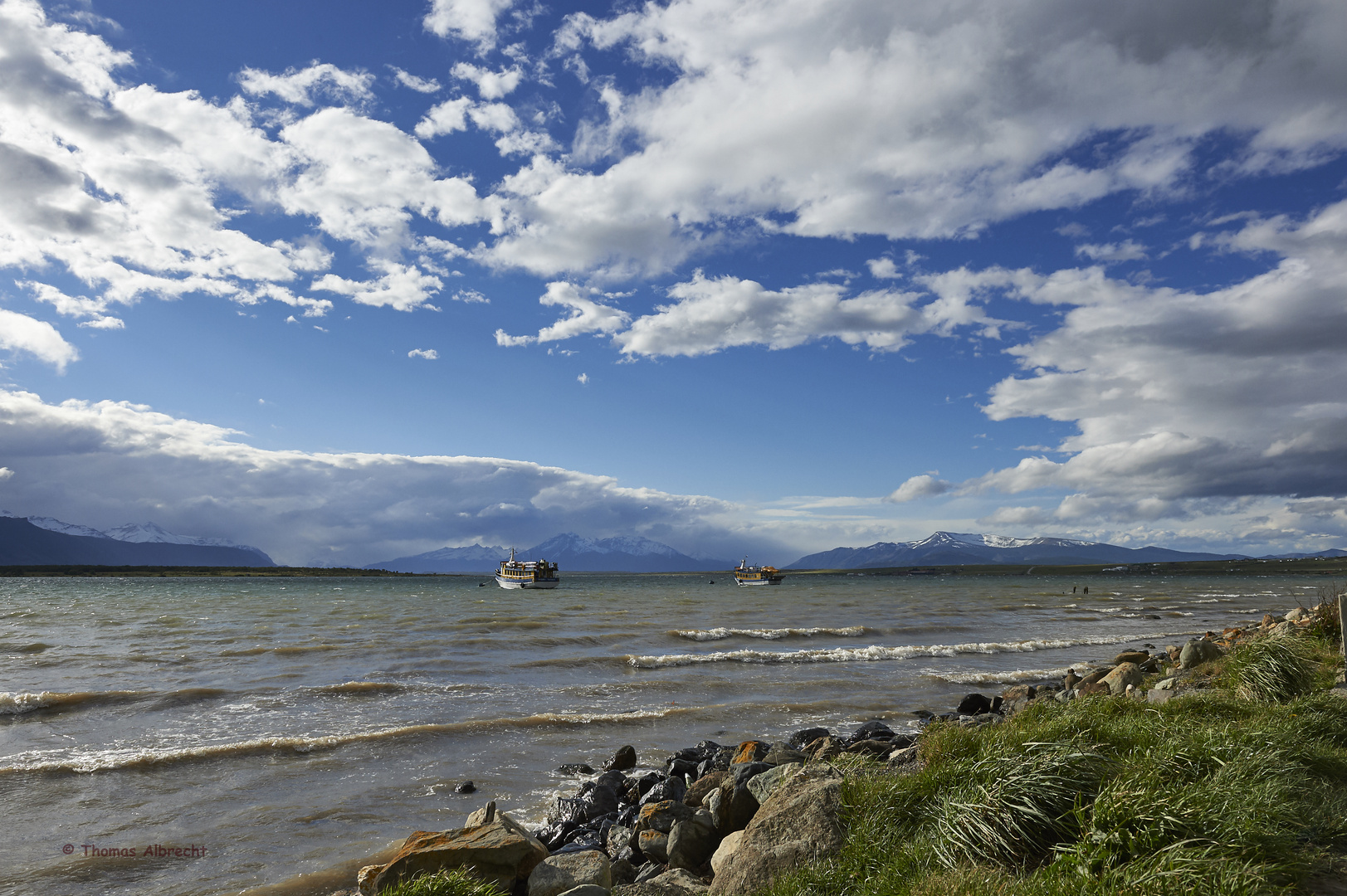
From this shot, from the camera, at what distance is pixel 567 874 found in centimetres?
691

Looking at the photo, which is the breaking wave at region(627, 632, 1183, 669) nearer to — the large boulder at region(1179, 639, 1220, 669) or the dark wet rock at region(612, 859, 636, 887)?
the large boulder at region(1179, 639, 1220, 669)

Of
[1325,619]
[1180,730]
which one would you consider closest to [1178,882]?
[1180,730]

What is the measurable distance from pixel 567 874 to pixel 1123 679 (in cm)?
1554

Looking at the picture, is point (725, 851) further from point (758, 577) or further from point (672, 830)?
point (758, 577)

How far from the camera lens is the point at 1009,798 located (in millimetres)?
5441

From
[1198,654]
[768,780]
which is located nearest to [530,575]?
[1198,654]

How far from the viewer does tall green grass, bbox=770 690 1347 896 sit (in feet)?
14.2

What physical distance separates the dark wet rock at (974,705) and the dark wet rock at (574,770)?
963 cm

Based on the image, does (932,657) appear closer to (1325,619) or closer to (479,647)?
(1325,619)

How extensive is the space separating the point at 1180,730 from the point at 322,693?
20.8 meters

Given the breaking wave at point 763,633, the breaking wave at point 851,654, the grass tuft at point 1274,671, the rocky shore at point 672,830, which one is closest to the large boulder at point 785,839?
the rocky shore at point 672,830

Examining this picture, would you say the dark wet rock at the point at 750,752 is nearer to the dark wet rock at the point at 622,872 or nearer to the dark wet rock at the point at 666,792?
the dark wet rock at the point at 666,792

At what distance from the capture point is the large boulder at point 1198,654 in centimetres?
1662

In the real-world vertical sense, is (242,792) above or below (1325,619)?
below
